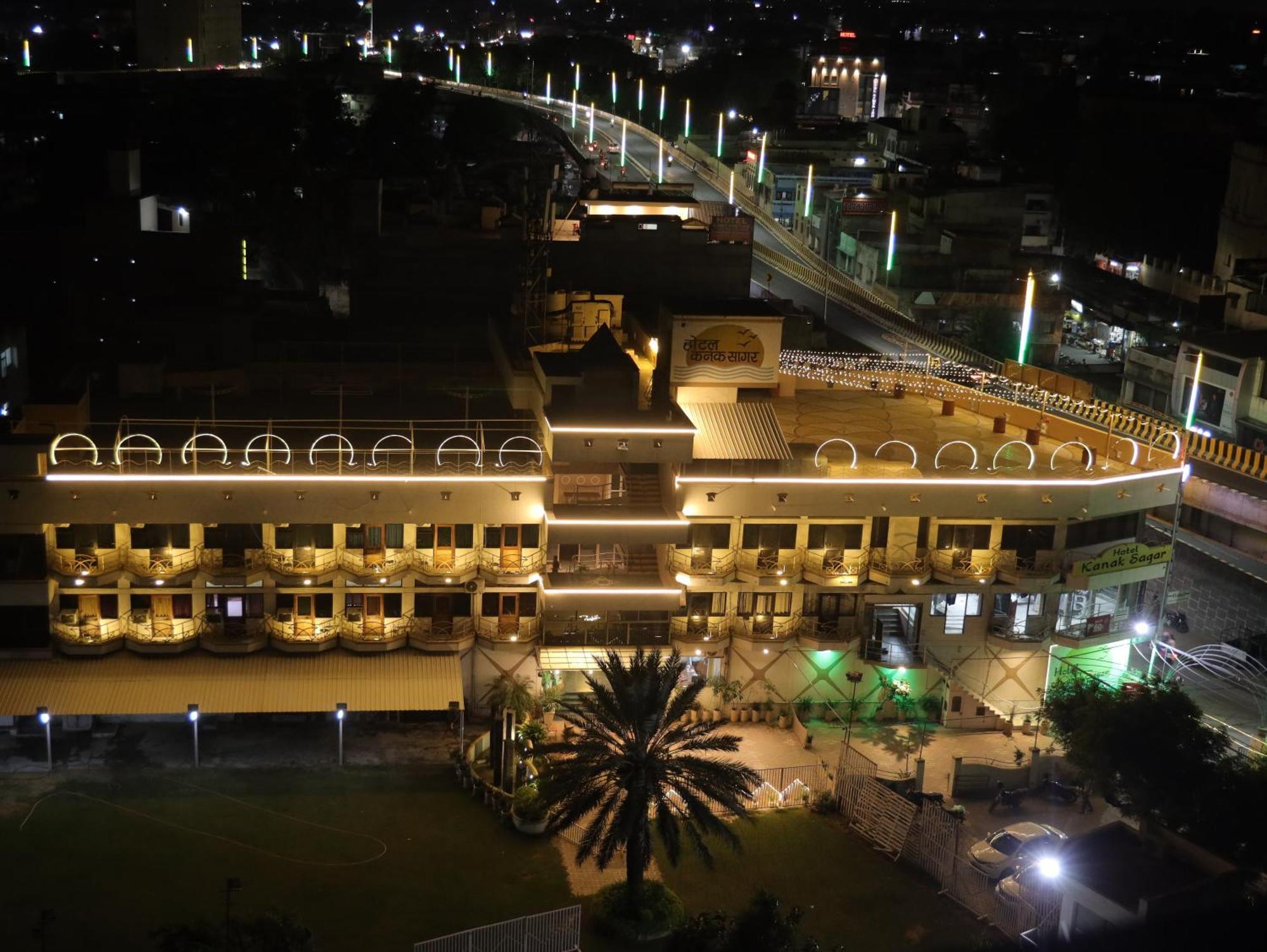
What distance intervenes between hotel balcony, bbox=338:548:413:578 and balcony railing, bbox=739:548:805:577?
774 cm

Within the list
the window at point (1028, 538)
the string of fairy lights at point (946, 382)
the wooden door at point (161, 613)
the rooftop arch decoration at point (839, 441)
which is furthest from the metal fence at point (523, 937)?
the string of fairy lights at point (946, 382)

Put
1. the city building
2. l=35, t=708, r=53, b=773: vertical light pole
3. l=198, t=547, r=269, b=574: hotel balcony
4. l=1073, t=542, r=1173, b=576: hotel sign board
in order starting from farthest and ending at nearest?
the city building → l=1073, t=542, r=1173, b=576: hotel sign board → l=198, t=547, r=269, b=574: hotel balcony → l=35, t=708, r=53, b=773: vertical light pole

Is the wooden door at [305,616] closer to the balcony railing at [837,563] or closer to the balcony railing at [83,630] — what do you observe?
the balcony railing at [83,630]

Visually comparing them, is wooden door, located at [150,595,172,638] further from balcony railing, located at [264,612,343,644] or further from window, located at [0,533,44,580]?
window, located at [0,533,44,580]

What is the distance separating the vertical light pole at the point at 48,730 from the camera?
31.5 metres

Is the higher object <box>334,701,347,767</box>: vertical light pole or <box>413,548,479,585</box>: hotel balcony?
<box>413,548,479,585</box>: hotel balcony

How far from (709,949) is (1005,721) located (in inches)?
520

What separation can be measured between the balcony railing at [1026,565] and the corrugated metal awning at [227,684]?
12986mm

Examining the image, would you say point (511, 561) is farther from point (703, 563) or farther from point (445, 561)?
point (703, 563)

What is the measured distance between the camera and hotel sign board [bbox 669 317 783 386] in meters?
37.9

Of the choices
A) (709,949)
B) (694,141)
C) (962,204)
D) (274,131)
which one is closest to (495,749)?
(709,949)

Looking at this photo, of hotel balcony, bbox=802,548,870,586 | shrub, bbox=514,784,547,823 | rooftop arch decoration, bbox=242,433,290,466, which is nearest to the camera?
shrub, bbox=514,784,547,823

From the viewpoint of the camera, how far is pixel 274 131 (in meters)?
99.2

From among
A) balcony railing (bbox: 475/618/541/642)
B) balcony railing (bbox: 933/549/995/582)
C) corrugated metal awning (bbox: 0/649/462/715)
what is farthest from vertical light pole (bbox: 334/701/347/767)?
balcony railing (bbox: 933/549/995/582)
